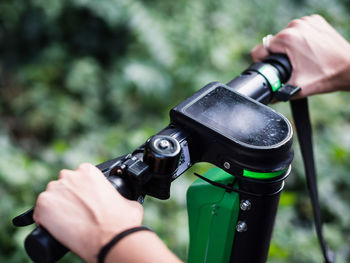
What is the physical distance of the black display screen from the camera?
0.68 meters

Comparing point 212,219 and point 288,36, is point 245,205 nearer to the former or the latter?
point 212,219

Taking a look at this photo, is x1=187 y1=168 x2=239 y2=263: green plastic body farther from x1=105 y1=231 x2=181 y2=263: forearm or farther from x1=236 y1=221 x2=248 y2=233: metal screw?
x1=105 y1=231 x2=181 y2=263: forearm

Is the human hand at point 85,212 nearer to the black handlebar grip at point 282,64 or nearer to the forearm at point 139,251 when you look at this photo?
the forearm at point 139,251

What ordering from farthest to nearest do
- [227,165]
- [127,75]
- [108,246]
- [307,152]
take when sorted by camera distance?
[127,75] → [307,152] → [227,165] → [108,246]

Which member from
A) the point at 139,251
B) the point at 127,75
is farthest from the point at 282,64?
the point at 127,75

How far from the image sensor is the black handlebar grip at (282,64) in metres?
0.94

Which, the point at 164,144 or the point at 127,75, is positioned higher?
the point at 164,144

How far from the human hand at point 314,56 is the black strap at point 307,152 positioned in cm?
4

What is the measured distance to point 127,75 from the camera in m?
2.39

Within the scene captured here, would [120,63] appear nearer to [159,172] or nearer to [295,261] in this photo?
[295,261]

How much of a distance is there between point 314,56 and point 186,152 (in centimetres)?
46

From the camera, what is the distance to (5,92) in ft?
8.48

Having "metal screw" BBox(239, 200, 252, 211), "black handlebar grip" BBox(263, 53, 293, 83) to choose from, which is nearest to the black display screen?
"metal screw" BBox(239, 200, 252, 211)

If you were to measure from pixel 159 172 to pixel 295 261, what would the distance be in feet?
4.19
